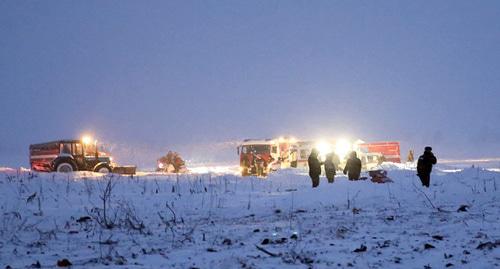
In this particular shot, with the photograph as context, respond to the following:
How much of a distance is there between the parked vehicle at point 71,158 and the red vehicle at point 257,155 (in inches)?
292

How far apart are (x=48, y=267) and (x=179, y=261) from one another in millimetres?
1304

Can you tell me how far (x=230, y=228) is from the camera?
7602 mm

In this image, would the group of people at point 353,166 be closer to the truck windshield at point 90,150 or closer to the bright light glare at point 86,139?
the truck windshield at point 90,150

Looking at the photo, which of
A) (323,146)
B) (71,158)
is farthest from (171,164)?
(323,146)

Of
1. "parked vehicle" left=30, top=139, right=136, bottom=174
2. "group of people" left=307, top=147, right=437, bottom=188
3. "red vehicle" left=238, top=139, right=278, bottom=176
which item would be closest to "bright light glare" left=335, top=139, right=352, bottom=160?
"red vehicle" left=238, top=139, right=278, bottom=176

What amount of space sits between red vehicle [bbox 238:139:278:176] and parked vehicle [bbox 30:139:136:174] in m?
7.42

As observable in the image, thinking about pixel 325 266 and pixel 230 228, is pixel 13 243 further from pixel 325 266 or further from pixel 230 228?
pixel 325 266

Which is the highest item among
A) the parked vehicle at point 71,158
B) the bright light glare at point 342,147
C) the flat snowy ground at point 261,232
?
the bright light glare at point 342,147

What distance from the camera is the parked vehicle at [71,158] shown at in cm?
2691

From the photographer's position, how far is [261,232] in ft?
23.3

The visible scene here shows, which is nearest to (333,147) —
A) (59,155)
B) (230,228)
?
(59,155)

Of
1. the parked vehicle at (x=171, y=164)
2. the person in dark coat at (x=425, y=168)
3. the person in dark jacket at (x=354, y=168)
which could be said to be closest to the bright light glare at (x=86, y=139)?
the parked vehicle at (x=171, y=164)

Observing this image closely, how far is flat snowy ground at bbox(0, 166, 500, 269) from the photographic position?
16.7 ft

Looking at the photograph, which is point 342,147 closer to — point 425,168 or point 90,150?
point 90,150
